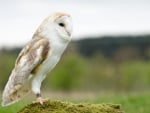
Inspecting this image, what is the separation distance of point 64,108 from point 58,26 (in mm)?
1088

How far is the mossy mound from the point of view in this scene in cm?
683

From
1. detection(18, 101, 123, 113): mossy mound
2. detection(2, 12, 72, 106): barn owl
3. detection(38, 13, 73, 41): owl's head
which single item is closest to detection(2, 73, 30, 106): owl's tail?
detection(2, 12, 72, 106): barn owl

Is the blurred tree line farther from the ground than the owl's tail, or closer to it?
farther from the ground

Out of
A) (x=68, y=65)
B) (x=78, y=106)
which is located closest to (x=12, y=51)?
(x=68, y=65)

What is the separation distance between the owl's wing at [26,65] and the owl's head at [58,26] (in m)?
0.11

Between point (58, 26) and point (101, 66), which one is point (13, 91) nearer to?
point (58, 26)

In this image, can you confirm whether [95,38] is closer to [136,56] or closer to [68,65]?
[136,56]

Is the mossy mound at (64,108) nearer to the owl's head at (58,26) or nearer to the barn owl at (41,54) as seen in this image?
the barn owl at (41,54)

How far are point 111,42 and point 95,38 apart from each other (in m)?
6.66

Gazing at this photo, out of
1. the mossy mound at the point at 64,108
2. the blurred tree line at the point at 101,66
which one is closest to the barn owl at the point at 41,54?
the mossy mound at the point at 64,108

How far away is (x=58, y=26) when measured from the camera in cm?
643

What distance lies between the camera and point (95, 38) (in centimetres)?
11019

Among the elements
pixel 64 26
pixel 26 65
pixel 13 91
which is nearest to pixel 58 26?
pixel 64 26

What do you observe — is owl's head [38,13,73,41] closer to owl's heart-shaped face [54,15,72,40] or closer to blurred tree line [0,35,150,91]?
owl's heart-shaped face [54,15,72,40]
